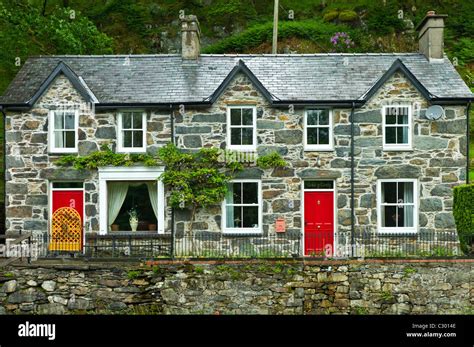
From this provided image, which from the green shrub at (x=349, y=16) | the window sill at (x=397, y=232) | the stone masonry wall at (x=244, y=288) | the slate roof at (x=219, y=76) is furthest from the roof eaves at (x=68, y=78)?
the green shrub at (x=349, y=16)

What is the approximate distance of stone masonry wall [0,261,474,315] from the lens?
1788 centimetres

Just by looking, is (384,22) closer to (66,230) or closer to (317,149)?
(317,149)

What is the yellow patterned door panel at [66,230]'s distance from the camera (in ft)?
68.8

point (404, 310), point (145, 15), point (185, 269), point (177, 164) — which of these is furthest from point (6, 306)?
point (145, 15)

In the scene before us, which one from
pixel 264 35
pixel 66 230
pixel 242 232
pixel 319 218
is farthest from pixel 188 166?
pixel 264 35

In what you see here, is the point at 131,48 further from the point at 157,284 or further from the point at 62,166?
the point at 157,284

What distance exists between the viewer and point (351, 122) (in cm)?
2181

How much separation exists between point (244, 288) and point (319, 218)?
16.7 ft

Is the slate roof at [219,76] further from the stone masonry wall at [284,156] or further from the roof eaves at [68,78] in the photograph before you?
the stone masonry wall at [284,156]

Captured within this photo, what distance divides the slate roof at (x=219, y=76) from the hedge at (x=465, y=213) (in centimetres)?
384

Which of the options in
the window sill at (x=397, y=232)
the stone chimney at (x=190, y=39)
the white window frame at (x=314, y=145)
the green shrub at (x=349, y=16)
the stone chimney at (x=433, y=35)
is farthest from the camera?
the green shrub at (x=349, y=16)

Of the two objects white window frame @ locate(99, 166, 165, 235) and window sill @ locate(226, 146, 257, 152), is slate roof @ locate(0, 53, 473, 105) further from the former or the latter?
white window frame @ locate(99, 166, 165, 235)

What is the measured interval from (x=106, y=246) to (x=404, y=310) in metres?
9.99

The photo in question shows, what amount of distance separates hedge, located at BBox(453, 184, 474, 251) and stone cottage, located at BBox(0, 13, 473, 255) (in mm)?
1460
